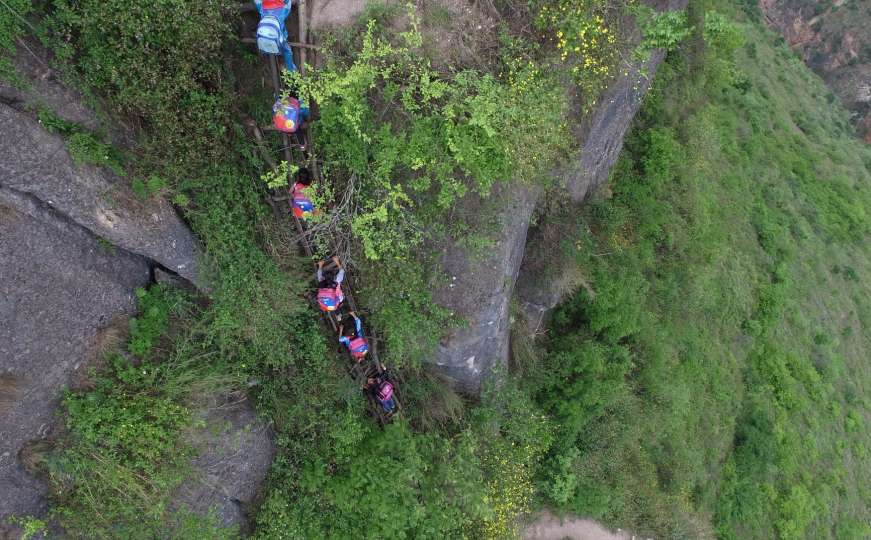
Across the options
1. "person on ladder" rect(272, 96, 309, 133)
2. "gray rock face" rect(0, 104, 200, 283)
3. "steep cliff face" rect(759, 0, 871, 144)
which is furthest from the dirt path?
"steep cliff face" rect(759, 0, 871, 144)

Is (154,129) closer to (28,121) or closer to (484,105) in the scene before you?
(28,121)

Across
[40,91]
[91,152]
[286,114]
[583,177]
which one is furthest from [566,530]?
[40,91]

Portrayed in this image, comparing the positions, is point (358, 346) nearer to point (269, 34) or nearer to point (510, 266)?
point (510, 266)

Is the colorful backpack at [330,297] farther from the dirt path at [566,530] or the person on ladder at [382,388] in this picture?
the dirt path at [566,530]

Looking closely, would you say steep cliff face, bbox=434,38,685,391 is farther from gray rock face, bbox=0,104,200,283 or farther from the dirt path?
the dirt path

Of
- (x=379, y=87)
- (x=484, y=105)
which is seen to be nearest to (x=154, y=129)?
(x=379, y=87)
